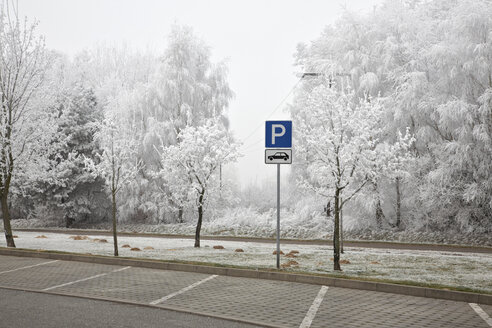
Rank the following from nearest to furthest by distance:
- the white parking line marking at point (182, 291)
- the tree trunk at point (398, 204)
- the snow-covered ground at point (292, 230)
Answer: the white parking line marking at point (182, 291) → the snow-covered ground at point (292, 230) → the tree trunk at point (398, 204)

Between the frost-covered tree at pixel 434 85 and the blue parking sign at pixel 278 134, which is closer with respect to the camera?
the blue parking sign at pixel 278 134

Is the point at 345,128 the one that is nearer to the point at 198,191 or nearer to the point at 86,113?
the point at 198,191

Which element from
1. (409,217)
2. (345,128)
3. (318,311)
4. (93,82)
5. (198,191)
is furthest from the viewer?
(93,82)

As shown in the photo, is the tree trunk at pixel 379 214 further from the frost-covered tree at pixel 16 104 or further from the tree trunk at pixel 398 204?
the frost-covered tree at pixel 16 104

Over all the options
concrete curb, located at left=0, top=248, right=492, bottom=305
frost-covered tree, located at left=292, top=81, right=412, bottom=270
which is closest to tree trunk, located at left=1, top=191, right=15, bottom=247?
concrete curb, located at left=0, top=248, right=492, bottom=305

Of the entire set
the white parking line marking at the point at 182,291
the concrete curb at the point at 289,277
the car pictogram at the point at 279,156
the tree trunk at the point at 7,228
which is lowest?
the white parking line marking at the point at 182,291

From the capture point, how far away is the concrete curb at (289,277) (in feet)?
29.9

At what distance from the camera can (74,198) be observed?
4022 centimetres

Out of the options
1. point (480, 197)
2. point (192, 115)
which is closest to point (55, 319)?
point (480, 197)

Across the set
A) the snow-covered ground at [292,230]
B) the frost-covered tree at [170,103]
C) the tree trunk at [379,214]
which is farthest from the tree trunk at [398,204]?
the frost-covered tree at [170,103]

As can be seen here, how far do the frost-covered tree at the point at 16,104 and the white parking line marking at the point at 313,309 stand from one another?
1448 centimetres

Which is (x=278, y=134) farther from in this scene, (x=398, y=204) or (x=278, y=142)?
(x=398, y=204)

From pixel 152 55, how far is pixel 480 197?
4345 centimetres

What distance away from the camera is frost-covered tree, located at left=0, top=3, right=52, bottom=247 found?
65.4ft
